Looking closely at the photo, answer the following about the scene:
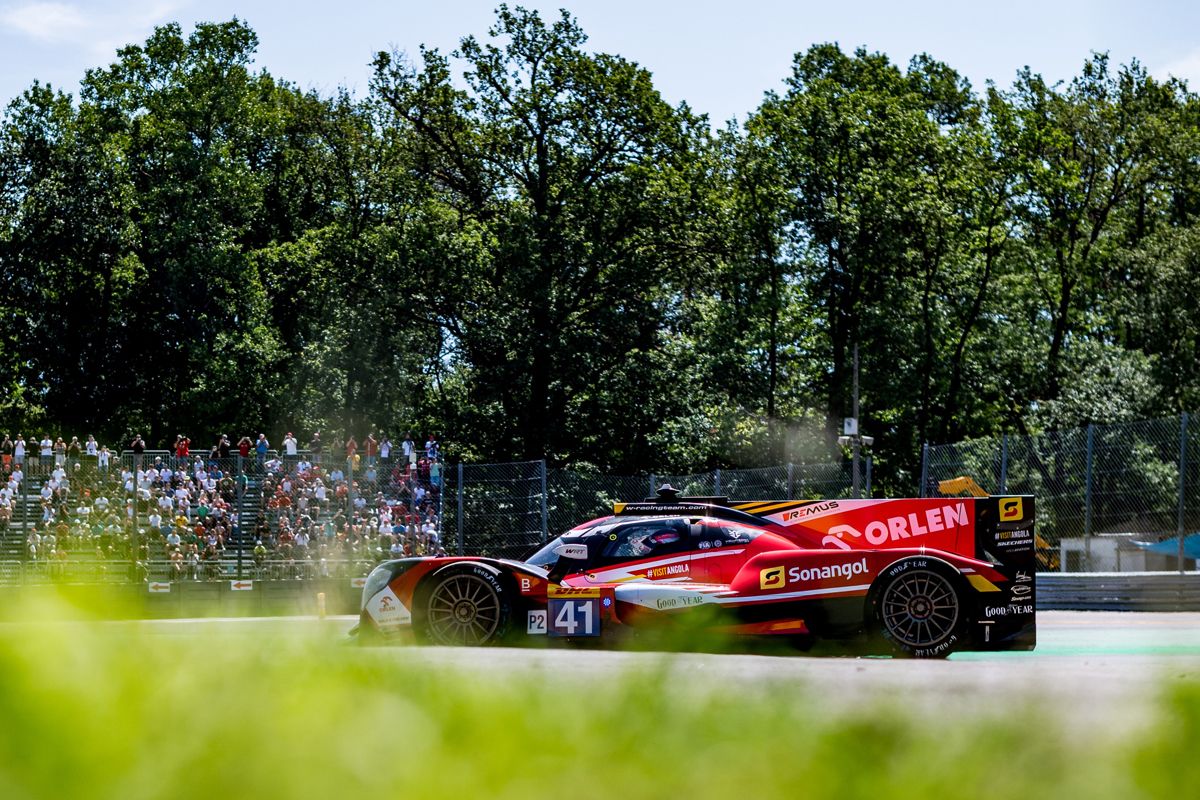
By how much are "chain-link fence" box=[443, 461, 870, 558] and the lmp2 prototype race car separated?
14623mm

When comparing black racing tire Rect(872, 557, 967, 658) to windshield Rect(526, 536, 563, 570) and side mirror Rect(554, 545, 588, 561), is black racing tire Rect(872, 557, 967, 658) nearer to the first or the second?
side mirror Rect(554, 545, 588, 561)

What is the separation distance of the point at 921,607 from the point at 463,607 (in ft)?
11.2

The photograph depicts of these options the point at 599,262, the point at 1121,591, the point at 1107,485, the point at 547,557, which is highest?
the point at 599,262

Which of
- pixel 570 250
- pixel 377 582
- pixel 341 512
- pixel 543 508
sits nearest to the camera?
pixel 377 582

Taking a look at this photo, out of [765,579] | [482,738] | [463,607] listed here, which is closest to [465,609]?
[463,607]

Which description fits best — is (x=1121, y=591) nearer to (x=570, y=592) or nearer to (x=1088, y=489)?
(x=1088, y=489)

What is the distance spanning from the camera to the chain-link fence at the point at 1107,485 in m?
20.0

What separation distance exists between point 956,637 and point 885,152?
36.4m

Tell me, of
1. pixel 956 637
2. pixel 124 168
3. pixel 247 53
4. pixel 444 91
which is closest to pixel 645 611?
pixel 956 637

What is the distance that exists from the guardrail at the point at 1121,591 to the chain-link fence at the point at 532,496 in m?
5.99

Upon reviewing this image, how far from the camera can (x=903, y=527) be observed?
38.1ft

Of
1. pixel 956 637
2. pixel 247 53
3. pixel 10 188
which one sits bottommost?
pixel 956 637

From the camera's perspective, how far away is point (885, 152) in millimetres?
44906

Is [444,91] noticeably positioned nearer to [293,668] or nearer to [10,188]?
[10,188]
